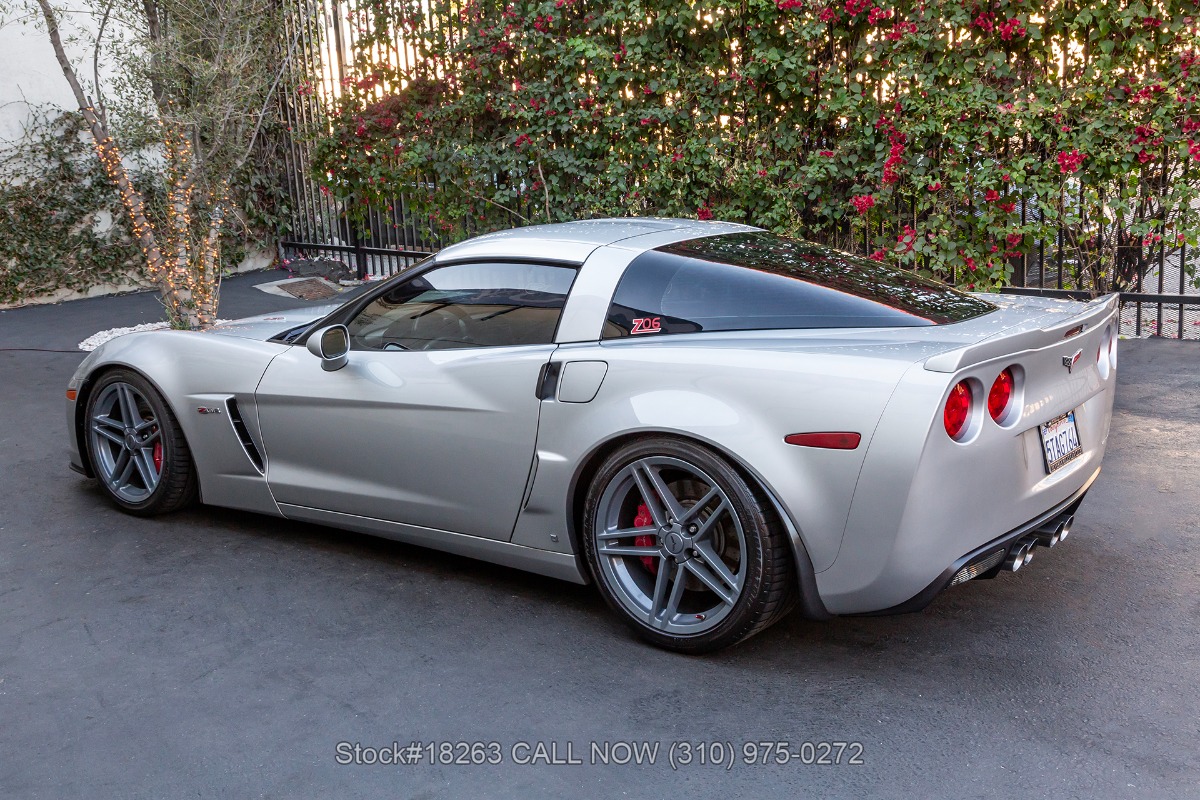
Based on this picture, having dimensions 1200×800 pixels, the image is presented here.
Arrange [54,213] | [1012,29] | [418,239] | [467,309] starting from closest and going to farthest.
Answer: [467,309] < [1012,29] < [54,213] < [418,239]

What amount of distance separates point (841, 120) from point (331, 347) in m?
5.59

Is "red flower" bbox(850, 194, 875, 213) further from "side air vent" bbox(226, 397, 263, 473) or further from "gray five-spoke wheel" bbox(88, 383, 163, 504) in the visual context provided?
"gray five-spoke wheel" bbox(88, 383, 163, 504)

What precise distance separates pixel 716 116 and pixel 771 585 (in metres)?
6.39

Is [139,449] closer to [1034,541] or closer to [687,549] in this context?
[687,549]

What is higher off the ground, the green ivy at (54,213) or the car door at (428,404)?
the green ivy at (54,213)

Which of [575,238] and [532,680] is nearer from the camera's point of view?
[532,680]

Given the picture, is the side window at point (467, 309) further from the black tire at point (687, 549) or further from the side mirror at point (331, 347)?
the black tire at point (687, 549)

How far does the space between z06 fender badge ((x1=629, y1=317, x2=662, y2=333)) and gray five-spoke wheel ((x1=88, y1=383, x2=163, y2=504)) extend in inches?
94.5

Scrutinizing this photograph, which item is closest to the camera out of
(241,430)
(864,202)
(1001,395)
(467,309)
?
(1001,395)

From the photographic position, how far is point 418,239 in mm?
11820

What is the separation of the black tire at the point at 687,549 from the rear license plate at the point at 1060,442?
891 millimetres

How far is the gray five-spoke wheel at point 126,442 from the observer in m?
5.01

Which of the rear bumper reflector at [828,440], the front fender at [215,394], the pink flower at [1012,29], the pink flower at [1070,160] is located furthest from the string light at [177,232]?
the rear bumper reflector at [828,440]

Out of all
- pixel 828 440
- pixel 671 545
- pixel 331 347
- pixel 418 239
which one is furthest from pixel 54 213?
pixel 828 440
